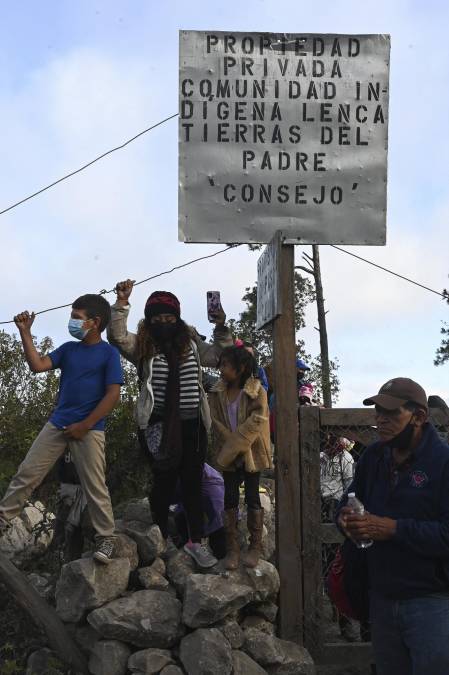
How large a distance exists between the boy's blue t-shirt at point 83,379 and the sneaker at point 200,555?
3.41 feet

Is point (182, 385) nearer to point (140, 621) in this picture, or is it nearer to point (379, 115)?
point (140, 621)

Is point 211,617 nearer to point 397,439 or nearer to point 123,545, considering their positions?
point 123,545

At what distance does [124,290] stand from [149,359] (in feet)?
1.71

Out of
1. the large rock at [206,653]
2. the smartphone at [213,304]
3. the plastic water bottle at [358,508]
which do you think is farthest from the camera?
the smartphone at [213,304]

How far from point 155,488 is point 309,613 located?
139 centimetres

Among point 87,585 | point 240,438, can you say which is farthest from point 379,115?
point 87,585

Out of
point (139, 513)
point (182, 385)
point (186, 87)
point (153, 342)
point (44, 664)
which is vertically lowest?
point (44, 664)

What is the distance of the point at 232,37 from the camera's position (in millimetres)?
6824

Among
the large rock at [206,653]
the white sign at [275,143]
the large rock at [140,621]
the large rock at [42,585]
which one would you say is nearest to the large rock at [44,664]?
the large rock at [140,621]

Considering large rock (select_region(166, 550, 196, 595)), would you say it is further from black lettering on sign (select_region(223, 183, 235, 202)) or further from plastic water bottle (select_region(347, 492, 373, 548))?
black lettering on sign (select_region(223, 183, 235, 202))

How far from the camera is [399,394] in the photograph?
12.6ft

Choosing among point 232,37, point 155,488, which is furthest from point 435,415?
point 232,37

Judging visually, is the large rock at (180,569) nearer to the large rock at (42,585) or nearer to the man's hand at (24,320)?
the large rock at (42,585)

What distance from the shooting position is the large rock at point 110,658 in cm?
561
